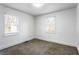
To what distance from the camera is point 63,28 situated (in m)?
2.13

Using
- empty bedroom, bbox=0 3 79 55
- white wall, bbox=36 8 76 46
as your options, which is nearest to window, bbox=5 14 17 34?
empty bedroom, bbox=0 3 79 55

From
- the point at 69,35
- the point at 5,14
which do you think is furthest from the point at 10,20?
the point at 69,35

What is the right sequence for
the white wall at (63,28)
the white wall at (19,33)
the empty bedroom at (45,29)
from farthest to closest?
the white wall at (19,33) < the white wall at (63,28) < the empty bedroom at (45,29)

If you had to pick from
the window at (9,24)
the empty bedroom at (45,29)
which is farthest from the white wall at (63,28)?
the window at (9,24)

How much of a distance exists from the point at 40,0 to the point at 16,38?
1980 mm

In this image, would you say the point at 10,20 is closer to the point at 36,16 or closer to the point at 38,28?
the point at 36,16

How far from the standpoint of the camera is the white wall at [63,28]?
5.45 feet

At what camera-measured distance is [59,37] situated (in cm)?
199

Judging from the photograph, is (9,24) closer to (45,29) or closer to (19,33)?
(19,33)

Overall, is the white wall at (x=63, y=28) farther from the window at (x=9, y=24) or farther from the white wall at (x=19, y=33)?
the window at (x=9, y=24)

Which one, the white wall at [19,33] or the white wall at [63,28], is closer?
the white wall at [63,28]

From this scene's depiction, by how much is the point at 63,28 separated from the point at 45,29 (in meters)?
0.80

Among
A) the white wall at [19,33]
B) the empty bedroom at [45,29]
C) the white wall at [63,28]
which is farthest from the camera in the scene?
the white wall at [19,33]

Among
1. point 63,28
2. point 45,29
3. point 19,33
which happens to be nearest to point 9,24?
point 19,33
